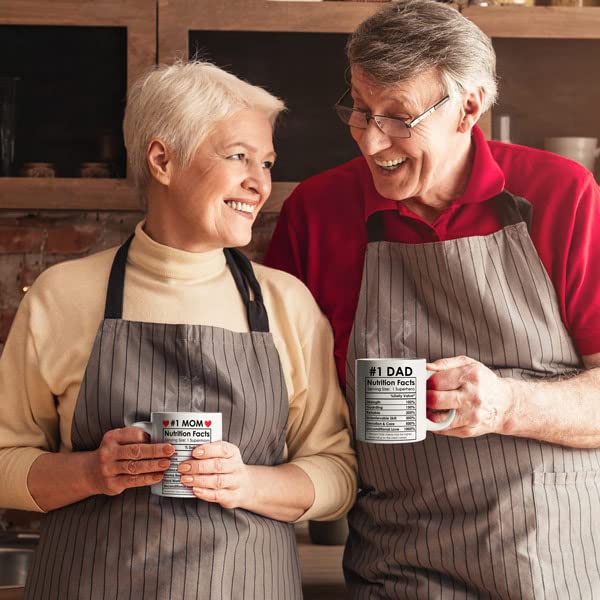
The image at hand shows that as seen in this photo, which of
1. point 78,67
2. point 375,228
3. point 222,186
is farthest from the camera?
point 78,67

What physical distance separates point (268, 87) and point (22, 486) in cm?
113

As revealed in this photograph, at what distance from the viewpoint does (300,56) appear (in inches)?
80.6

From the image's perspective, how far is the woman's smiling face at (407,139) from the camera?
1.48 m

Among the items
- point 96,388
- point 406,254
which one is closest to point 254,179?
point 406,254

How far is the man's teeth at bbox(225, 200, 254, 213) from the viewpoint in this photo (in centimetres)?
151

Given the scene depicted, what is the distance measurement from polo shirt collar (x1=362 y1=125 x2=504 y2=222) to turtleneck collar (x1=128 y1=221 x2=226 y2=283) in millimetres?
329

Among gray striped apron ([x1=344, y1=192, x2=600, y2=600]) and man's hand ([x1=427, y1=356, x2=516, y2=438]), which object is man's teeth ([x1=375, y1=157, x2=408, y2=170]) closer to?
gray striped apron ([x1=344, y1=192, x2=600, y2=600])

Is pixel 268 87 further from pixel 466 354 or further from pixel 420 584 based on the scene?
pixel 420 584

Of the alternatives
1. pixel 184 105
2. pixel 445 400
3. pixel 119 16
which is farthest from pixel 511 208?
pixel 119 16

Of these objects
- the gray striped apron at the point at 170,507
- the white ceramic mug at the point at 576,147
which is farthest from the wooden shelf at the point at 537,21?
the gray striped apron at the point at 170,507

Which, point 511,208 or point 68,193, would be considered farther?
point 68,193

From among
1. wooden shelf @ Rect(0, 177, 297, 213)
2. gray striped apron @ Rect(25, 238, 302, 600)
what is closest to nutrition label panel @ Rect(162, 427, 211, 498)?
gray striped apron @ Rect(25, 238, 302, 600)

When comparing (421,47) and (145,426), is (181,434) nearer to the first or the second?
(145,426)

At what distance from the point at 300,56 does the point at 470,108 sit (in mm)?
640
